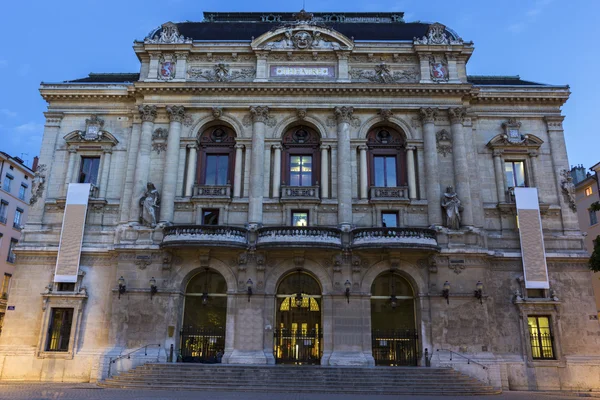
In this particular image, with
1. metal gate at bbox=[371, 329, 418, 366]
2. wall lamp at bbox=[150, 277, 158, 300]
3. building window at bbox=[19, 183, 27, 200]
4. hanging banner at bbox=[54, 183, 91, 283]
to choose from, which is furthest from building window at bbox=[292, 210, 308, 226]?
building window at bbox=[19, 183, 27, 200]

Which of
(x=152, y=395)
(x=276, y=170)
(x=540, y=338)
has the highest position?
(x=276, y=170)

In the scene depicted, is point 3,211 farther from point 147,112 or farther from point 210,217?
point 210,217

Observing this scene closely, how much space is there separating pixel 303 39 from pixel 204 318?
780 inches

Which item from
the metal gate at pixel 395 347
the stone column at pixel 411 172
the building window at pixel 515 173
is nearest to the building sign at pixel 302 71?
the stone column at pixel 411 172

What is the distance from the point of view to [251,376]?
24719 mm

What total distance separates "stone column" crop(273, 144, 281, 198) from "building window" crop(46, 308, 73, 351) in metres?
14.6

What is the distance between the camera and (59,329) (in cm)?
2975

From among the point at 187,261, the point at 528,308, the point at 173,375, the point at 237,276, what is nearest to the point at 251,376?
the point at 173,375

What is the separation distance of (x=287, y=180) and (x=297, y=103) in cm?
524

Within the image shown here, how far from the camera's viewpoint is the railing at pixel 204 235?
2844 cm

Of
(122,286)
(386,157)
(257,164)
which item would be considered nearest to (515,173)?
(386,157)

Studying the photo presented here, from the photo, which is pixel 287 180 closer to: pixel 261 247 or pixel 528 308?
pixel 261 247

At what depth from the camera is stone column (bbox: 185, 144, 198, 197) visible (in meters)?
31.8

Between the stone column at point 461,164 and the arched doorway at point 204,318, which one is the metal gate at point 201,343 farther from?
the stone column at point 461,164
